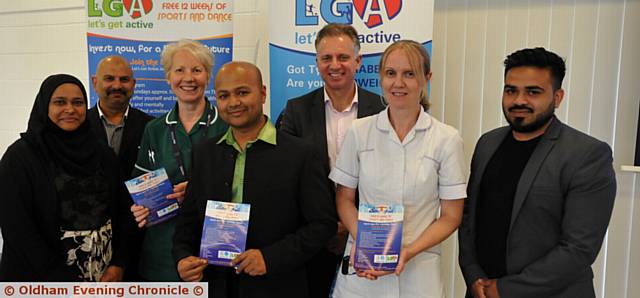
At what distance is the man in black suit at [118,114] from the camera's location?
244 centimetres

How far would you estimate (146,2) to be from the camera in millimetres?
3053

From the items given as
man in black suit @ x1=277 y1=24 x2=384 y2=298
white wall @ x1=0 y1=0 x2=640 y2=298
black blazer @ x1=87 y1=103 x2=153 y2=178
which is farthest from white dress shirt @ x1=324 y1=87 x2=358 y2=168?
white wall @ x1=0 y1=0 x2=640 y2=298

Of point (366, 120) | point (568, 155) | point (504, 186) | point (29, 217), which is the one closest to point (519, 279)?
point (504, 186)

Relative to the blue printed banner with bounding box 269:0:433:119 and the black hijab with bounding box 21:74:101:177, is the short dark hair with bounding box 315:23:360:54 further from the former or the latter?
the black hijab with bounding box 21:74:101:177

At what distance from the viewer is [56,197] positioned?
1.85 m

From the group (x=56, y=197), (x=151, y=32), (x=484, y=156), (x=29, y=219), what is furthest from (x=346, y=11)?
(x=29, y=219)

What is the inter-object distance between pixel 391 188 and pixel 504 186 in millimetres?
404

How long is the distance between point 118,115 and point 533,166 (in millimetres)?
2075

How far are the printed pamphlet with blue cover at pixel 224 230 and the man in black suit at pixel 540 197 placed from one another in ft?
2.83

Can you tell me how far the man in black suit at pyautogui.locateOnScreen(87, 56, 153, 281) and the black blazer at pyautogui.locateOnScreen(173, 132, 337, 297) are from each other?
70cm

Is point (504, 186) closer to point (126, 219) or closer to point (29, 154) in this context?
point (126, 219)

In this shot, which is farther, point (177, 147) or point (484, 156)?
point (177, 147)

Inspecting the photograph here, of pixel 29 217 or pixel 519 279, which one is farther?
pixel 29 217

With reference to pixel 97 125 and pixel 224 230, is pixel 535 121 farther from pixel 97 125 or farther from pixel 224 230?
pixel 97 125
